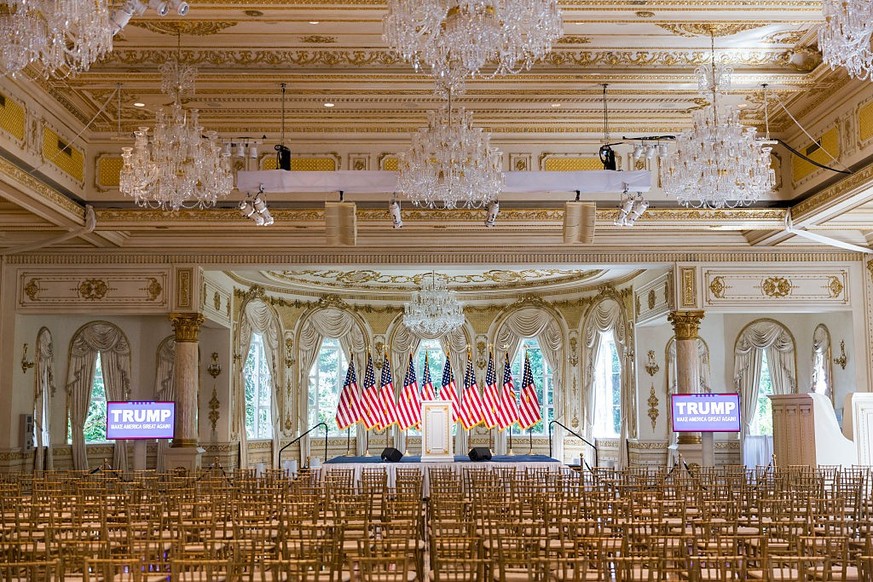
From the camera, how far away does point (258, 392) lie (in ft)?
72.1

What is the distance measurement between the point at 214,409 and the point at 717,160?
12604 mm

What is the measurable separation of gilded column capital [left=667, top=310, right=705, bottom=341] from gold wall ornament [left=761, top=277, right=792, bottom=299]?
1178 millimetres

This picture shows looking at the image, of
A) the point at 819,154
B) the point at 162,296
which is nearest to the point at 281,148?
the point at 162,296

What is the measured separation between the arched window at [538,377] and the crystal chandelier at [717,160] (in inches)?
534

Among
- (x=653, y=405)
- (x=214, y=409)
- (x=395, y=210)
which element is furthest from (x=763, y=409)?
(x=214, y=409)

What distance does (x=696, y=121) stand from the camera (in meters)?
10.7

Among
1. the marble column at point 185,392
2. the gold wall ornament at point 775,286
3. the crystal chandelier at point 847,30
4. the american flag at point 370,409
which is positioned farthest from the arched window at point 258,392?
the crystal chandelier at point 847,30

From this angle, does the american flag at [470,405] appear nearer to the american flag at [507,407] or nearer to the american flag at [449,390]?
the american flag at [449,390]

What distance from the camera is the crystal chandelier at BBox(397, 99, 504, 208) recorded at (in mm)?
10109

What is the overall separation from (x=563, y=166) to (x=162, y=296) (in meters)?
7.20

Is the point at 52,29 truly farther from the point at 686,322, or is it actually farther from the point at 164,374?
the point at 164,374

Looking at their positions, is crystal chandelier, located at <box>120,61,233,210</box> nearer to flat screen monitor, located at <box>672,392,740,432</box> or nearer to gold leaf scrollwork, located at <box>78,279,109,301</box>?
gold leaf scrollwork, located at <box>78,279,109,301</box>

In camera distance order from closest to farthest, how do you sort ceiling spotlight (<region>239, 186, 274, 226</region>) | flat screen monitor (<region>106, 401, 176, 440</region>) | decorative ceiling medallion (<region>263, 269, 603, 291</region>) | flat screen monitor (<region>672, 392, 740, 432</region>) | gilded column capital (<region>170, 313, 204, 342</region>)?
1. ceiling spotlight (<region>239, 186, 274, 226</region>)
2. flat screen monitor (<region>106, 401, 176, 440</region>)
3. flat screen monitor (<region>672, 392, 740, 432</region>)
4. gilded column capital (<region>170, 313, 204, 342</region>)
5. decorative ceiling medallion (<region>263, 269, 603, 291</region>)

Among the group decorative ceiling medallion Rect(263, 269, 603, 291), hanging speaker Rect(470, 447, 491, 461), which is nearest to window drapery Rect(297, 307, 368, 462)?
decorative ceiling medallion Rect(263, 269, 603, 291)
